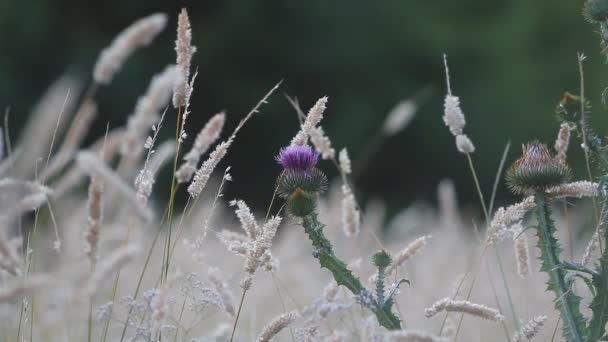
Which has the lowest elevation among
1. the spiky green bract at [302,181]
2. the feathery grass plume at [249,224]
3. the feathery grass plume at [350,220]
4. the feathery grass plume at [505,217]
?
the feathery grass plume at [505,217]

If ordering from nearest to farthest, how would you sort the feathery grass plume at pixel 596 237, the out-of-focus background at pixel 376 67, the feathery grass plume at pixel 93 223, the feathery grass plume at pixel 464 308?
1. the feathery grass plume at pixel 93 223
2. the feathery grass plume at pixel 464 308
3. the feathery grass plume at pixel 596 237
4. the out-of-focus background at pixel 376 67

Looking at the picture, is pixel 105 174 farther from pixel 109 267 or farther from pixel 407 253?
pixel 407 253

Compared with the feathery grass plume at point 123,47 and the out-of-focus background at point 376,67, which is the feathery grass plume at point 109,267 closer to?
the feathery grass plume at point 123,47

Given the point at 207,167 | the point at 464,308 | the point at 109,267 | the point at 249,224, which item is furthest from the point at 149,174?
the point at 464,308

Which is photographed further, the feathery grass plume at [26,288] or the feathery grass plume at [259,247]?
the feathery grass plume at [259,247]

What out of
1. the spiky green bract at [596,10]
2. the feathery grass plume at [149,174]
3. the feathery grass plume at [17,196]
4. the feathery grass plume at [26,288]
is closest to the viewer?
the feathery grass plume at [26,288]

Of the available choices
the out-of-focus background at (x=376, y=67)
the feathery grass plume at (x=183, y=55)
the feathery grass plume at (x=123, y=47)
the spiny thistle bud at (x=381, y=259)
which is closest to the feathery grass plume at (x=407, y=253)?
the spiny thistle bud at (x=381, y=259)

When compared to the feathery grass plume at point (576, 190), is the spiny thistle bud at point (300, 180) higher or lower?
higher
